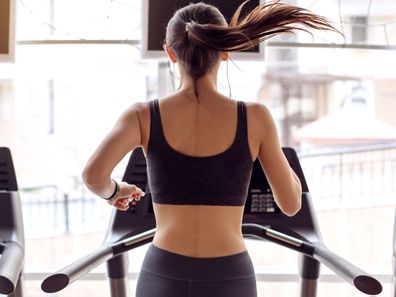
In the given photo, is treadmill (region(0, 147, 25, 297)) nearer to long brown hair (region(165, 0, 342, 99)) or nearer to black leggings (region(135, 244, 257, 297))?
black leggings (region(135, 244, 257, 297))

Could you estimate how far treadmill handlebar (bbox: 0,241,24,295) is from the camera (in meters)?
1.80

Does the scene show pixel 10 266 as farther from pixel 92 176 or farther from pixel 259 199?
pixel 259 199

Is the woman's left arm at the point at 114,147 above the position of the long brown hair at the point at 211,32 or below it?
below

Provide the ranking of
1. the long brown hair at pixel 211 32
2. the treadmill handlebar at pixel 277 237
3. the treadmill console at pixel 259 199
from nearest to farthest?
the long brown hair at pixel 211 32
the treadmill handlebar at pixel 277 237
the treadmill console at pixel 259 199

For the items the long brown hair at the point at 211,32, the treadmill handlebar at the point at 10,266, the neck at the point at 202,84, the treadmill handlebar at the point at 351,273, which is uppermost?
the long brown hair at the point at 211,32

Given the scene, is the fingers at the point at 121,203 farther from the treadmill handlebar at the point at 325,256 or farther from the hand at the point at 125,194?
the treadmill handlebar at the point at 325,256

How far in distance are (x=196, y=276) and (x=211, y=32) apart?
0.62 metres

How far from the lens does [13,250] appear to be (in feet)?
7.25

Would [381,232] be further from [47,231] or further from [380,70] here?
[47,231]

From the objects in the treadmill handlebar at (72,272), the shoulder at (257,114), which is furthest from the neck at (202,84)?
the treadmill handlebar at (72,272)

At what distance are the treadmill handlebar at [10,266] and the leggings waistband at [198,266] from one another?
1.42ft

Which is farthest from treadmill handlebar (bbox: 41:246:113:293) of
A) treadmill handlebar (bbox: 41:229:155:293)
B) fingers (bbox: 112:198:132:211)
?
fingers (bbox: 112:198:132:211)

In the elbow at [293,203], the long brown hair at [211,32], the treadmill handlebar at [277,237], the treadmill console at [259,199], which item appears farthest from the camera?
the treadmill console at [259,199]

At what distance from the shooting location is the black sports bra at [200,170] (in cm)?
162
